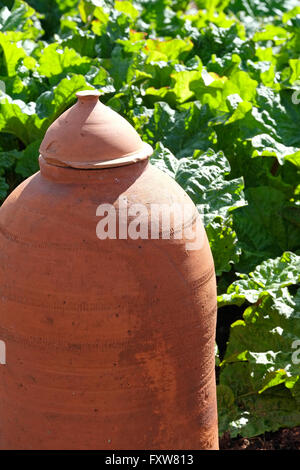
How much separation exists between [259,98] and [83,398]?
10.2 feet

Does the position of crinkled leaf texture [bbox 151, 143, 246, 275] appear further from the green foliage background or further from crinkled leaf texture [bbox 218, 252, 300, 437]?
crinkled leaf texture [bbox 218, 252, 300, 437]

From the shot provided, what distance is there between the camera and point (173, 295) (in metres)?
2.80

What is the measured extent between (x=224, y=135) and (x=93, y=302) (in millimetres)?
2857

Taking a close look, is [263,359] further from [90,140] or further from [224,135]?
[90,140]

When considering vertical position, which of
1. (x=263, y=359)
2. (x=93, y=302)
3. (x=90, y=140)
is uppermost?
(x=90, y=140)

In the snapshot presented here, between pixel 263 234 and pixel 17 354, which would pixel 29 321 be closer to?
pixel 17 354

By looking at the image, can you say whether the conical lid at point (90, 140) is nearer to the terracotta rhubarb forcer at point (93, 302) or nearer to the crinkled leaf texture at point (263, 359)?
the terracotta rhubarb forcer at point (93, 302)

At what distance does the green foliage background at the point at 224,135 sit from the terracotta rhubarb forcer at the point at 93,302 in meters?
1.35

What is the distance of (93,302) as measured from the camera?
8.81 feet

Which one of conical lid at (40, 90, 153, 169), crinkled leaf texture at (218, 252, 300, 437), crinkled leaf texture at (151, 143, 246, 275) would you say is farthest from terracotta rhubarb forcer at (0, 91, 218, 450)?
crinkled leaf texture at (151, 143, 246, 275)

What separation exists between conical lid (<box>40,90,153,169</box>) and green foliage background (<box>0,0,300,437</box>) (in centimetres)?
168

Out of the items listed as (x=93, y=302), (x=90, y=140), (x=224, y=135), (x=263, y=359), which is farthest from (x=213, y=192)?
(x=93, y=302)

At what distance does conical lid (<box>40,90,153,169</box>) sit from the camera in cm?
275

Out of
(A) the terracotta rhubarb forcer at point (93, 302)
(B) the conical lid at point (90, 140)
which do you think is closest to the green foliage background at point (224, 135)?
(A) the terracotta rhubarb forcer at point (93, 302)
